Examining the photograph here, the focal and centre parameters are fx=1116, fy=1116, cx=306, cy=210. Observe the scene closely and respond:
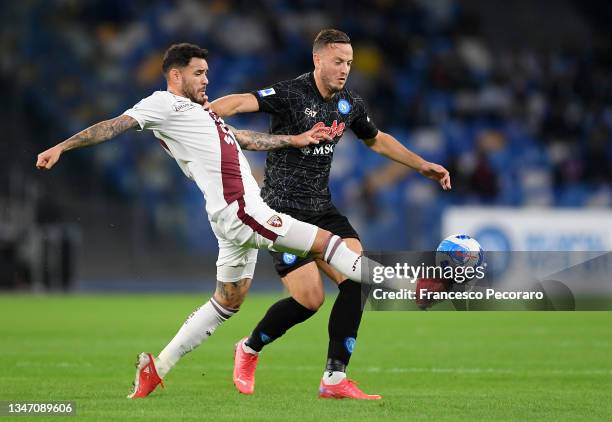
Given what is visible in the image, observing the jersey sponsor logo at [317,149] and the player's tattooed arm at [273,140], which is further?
the jersey sponsor logo at [317,149]

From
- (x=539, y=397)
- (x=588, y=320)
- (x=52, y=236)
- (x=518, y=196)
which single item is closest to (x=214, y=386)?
(x=539, y=397)

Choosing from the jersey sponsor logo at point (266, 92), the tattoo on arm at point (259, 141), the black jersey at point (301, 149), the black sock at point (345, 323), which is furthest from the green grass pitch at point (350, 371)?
the jersey sponsor logo at point (266, 92)

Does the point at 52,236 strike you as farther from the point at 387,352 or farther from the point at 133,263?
the point at 387,352

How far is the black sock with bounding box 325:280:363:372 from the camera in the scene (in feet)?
22.0

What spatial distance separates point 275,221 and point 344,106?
1.31 m

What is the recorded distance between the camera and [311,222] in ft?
23.3

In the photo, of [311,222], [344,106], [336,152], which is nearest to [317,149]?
[344,106]

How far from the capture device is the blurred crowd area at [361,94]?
19.9 m

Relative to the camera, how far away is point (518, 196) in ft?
67.1

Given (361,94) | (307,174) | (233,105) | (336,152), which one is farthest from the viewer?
(361,94)

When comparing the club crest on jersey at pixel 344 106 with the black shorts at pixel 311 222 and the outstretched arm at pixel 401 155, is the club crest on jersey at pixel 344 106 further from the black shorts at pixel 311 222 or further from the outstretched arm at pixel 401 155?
the black shorts at pixel 311 222

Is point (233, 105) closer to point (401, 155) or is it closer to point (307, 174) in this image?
point (307, 174)

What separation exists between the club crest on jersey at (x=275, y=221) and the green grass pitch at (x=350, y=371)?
101cm

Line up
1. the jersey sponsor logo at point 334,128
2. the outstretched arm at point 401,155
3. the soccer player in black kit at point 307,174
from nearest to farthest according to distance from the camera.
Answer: the jersey sponsor logo at point 334,128 → the soccer player in black kit at point 307,174 → the outstretched arm at point 401,155
